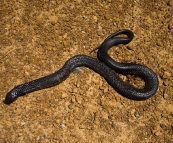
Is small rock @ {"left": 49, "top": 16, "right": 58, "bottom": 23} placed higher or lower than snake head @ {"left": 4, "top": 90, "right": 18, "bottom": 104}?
higher

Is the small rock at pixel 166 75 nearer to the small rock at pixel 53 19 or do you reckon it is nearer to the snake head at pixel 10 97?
the small rock at pixel 53 19

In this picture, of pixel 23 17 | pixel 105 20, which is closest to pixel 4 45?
pixel 23 17

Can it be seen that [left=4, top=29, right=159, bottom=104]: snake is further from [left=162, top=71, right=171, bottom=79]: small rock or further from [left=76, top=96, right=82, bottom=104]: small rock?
[left=76, top=96, right=82, bottom=104]: small rock

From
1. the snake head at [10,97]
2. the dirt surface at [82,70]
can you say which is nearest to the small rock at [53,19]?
the dirt surface at [82,70]

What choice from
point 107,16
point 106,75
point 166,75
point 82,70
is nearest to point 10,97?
point 82,70

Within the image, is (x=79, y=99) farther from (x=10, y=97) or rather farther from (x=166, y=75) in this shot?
(x=166, y=75)

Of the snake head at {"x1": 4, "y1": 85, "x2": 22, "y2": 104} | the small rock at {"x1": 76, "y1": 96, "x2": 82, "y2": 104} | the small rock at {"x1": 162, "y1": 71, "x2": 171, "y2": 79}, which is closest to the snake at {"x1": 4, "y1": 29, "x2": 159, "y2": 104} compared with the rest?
the snake head at {"x1": 4, "y1": 85, "x2": 22, "y2": 104}

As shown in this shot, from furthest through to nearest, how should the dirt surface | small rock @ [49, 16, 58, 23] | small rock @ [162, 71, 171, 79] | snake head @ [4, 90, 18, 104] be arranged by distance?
small rock @ [49, 16, 58, 23] → small rock @ [162, 71, 171, 79] → snake head @ [4, 90, 18, 104] → the dirt surface
